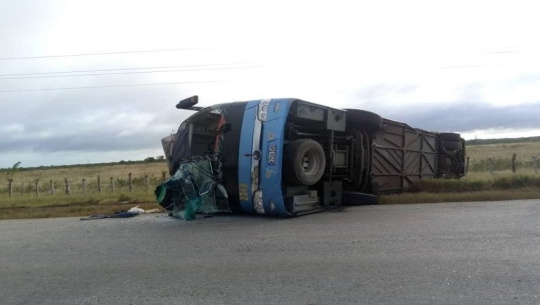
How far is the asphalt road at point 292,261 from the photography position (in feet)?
13.6

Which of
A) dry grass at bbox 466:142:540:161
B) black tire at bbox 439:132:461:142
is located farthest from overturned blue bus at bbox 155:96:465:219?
dry grass at bbox 466:142:540:161

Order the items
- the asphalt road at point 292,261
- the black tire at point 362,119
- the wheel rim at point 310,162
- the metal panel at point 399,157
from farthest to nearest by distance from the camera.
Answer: the metal panel at point 399,157, the black tire at point 362,119, the wheel rim at point 310,162, the asphalt road at point 292,261

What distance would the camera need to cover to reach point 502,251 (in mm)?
5230

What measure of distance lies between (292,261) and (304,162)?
3687mm

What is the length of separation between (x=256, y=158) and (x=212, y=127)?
1.61 m

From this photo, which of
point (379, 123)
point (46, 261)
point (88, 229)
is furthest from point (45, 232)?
point (379, 123)

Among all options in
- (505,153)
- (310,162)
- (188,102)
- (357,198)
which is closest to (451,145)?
(357,198)

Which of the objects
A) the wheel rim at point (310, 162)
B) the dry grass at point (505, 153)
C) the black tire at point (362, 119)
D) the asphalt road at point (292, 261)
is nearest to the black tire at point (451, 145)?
the black tire at point (362, 119)

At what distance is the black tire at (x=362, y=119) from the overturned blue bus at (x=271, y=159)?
22 mm

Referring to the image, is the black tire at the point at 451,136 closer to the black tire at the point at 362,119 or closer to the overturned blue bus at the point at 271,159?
the overturned blue bus at the point at 271,159

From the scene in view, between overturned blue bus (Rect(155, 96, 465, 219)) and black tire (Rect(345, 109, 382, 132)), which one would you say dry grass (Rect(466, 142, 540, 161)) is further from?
overturned blue bus (Rect(155, 96, 465, 219))

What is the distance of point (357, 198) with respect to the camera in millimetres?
10016

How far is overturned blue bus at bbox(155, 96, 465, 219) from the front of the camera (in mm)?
8352

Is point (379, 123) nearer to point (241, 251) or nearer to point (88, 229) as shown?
point (241, 251)
